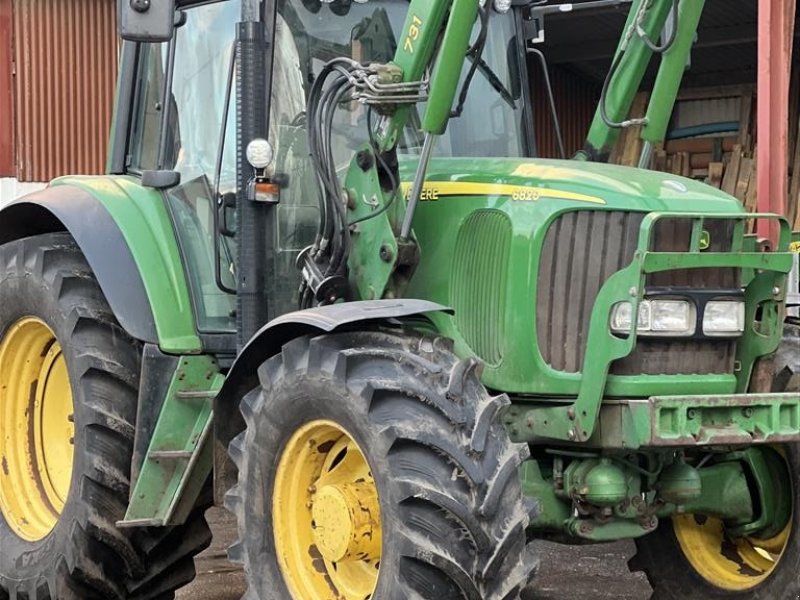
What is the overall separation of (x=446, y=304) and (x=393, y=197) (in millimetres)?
461

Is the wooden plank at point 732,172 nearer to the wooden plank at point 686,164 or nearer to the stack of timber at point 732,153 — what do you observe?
the stack of timber at point 732,153

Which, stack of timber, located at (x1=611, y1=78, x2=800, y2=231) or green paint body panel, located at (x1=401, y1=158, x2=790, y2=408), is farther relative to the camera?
stack of timber, located at (x1=611, y1=78, x2=800, y2=231)

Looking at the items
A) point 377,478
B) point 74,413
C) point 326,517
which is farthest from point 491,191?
point 74,413

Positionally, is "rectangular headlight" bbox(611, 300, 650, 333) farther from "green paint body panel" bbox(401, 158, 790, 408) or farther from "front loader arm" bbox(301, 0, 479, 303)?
"front loader arm" bbox(301, 0, 479, 303)

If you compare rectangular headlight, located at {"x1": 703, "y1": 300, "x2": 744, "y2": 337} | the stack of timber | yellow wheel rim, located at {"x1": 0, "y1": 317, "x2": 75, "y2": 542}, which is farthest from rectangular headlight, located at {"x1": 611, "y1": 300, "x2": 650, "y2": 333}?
the stack of timber

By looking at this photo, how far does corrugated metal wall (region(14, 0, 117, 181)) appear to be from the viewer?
14.1 metres

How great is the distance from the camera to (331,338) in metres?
5.10

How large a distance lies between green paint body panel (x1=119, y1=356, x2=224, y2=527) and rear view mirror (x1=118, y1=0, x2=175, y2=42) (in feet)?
4.48

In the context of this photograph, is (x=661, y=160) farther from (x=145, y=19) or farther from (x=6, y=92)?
(x=145, y=19)

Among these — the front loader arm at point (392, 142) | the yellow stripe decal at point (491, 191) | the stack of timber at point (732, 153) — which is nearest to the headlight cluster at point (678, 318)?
the yellow stripe decal at point (491, 191)

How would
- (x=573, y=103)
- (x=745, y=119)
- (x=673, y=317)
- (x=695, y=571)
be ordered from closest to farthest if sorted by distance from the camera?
(x=673, y=317) < (x=695, y=571) < (x=745, y=119) < (x=573, y=103)

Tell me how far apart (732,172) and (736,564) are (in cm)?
927

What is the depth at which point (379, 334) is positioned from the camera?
16.5ft

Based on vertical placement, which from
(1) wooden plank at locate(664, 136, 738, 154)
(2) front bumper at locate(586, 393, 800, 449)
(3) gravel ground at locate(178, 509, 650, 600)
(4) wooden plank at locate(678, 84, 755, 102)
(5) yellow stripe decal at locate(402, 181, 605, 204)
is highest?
(4) wooden plank at locate(678, 84, 755, 102)
